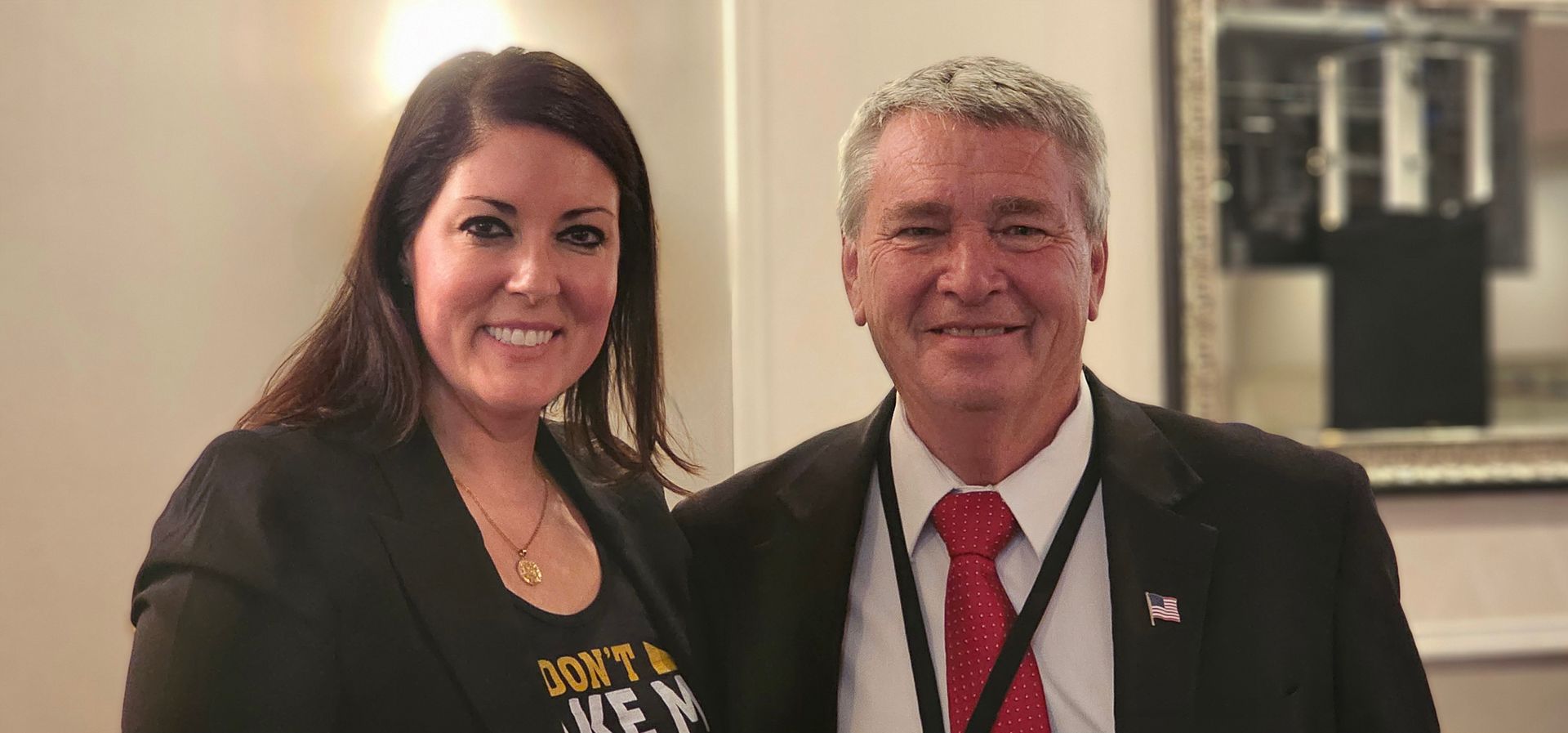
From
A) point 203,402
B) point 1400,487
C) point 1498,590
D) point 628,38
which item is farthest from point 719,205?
point 1498,590

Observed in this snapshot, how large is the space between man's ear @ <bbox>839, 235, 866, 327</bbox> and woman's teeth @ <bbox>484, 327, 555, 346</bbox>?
46 cm

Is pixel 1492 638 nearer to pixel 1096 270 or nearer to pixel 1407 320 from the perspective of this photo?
pixel 1407 320

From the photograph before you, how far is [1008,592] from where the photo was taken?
1816 mm

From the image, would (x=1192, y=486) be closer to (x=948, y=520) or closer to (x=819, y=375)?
(x=948, y=520)

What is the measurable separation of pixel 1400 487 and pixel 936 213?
2.12m

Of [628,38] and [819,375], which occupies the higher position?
[628,38]

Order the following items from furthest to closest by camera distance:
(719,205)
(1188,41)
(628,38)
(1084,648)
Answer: (1188,41) → (719,205) → (628,38) → (1084,648)

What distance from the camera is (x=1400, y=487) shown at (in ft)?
11.3

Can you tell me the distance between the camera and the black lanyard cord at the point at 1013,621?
5.67 ft

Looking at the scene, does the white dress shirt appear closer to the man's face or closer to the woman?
the man's face

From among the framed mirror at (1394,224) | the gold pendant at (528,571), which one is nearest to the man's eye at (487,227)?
the gold pendant at (528,571)

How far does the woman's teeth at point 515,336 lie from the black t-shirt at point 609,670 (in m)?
0.31

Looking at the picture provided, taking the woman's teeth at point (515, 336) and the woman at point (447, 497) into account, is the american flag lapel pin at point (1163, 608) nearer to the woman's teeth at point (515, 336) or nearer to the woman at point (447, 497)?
the woman at point (447, 497)

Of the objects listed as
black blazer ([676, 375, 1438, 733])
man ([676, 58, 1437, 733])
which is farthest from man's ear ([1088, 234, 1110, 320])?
black blazer ([676, 375, 1438, 733])
